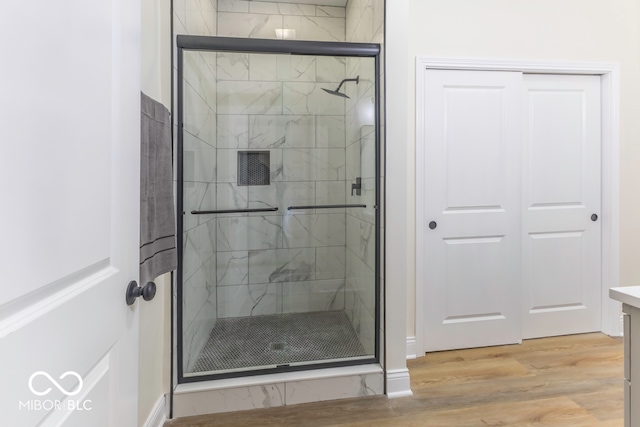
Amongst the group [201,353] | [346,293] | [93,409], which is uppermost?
[93,409]

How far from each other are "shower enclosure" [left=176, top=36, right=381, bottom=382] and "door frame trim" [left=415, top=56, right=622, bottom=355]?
1.61 feet

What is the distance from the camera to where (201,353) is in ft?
6.23

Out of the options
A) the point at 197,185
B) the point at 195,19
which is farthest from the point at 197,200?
the point at 195,19

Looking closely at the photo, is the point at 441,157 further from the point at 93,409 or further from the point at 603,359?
the point at 93,409

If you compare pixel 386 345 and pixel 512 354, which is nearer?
pixel 386 345

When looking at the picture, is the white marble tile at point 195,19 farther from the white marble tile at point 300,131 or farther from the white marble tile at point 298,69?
the white marble tile at point 300,131

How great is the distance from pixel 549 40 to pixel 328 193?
2018 millimetres

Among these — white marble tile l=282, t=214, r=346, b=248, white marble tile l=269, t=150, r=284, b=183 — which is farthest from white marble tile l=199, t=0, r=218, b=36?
white marble tile l=282, t=214, r=346, b=248

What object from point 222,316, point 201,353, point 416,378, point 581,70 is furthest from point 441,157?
point 201,353

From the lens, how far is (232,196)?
209 cm

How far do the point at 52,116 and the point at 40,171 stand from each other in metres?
0.10

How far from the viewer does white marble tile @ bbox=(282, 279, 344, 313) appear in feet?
7.35

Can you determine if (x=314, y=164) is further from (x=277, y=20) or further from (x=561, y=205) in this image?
(x=561, y=205)

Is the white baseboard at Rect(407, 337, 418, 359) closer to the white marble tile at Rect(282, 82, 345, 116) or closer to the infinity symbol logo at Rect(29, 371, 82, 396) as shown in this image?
the white marble tile at Rect(282, 82, 345, 116)
